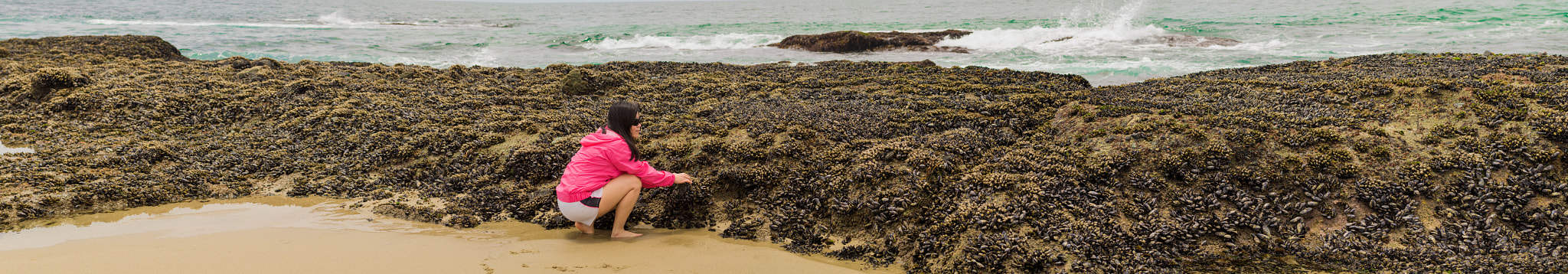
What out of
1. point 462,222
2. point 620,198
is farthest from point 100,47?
point 620,198

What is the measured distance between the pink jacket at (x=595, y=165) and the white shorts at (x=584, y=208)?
0.12 feet

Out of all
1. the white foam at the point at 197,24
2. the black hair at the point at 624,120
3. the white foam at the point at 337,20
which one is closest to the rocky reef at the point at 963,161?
the black hair at the point at 624,120

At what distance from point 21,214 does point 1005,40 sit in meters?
33.7

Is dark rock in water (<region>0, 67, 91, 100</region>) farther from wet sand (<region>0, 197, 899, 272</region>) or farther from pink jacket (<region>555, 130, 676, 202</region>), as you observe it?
pink jacket (<region>555, 130, 676, 202</region>)

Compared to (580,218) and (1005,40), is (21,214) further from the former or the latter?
(1005,40)

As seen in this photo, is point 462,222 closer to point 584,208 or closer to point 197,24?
point 584,208

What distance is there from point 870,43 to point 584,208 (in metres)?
25.5

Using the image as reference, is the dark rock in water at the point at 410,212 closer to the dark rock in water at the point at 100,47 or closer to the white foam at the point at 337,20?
the dark rock in water at the point at 100,47

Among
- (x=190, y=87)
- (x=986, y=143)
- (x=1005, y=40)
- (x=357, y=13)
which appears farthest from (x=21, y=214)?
(x=357, y=13)

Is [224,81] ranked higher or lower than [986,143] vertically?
higher

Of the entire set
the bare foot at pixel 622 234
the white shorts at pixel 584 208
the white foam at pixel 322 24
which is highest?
the white foam at pixel 322 24

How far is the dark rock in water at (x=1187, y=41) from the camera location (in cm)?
2964

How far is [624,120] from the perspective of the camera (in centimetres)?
582

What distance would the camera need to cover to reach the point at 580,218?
6004mm
